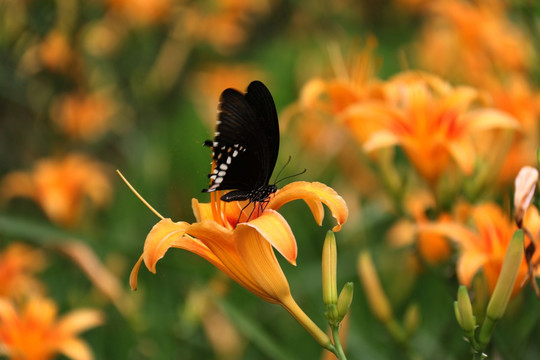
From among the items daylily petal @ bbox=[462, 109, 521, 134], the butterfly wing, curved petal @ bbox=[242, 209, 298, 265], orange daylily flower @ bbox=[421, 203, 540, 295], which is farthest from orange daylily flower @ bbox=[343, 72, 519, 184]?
curved petal @ bbox=[242, 209, 298, 265]

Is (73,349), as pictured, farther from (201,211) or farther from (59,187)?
(59,187)

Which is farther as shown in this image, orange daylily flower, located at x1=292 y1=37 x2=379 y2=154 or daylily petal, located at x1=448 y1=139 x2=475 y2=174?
orange daylily flower, located at x1=292 y1=37 x2=379 y2=154

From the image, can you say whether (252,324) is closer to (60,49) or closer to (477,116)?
(477,116)

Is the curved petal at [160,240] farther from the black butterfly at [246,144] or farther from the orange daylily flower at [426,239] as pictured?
the orange daylily flower at [426,239]

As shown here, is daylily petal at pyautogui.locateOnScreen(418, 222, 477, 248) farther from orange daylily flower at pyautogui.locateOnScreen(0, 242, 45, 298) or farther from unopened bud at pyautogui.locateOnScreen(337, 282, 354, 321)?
orange daylily flower at pyautogui.locateOnScreen(0, 242, 45, 298)

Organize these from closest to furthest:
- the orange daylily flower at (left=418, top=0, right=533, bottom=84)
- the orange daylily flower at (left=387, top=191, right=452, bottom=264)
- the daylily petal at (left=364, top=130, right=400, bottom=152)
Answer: the daylily petal at (left=364, top=130, right=400, bottom=152) → the orange daylily flower at (left=387, top=191, right=452, bottom=264) → the orange daylily flower at (left=418, top=0, right=533, bottom=84)

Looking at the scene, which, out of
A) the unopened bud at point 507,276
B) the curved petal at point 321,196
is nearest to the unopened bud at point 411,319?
the unopened bud at point 507,276
